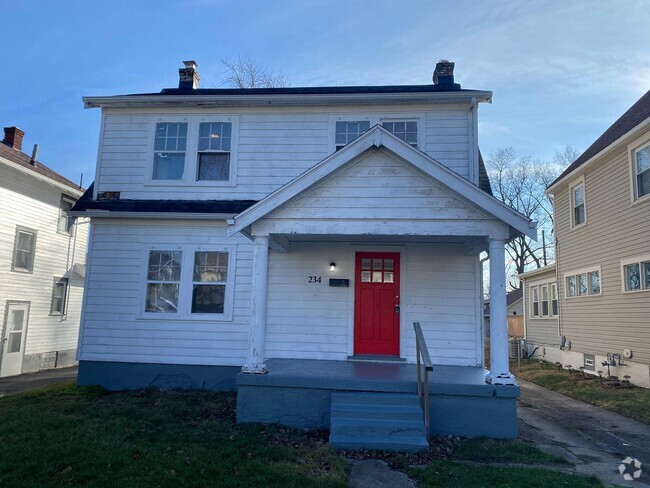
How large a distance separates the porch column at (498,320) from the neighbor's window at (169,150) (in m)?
6.82

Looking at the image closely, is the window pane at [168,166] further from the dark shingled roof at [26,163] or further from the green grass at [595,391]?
→ the green grass at [595,391]

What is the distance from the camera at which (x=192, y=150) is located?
9961 mm

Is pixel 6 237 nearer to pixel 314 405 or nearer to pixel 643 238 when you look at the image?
pixel 314 405

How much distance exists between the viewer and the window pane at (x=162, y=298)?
9438 millimetres

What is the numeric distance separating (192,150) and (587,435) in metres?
9.31

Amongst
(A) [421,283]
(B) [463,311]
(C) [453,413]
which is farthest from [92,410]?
(B) [463,311]

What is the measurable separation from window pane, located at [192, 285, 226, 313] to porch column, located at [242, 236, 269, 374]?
2.45 metres

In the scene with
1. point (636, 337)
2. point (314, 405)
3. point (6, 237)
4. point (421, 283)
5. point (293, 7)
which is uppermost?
point (293, 7)

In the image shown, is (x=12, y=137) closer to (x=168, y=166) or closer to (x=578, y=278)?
(x=168, y=166)

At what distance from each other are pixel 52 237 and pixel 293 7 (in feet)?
36.7

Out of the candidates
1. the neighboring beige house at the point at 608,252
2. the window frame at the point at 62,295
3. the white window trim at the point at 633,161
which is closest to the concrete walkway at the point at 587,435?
the neighboring beige house at the point at 608,252

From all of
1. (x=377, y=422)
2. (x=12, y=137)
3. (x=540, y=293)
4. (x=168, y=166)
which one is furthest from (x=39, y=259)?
(x=540, y=293)

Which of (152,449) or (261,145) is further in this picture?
(261,145)

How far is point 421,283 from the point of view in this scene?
354 inches
